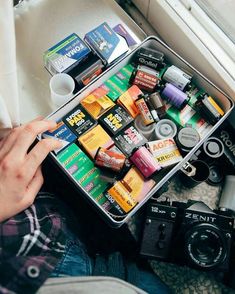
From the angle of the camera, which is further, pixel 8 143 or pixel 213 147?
pixel 213 147

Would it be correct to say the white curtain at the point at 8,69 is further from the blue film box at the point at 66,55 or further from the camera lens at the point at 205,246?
the camera lens at the point at 205,246

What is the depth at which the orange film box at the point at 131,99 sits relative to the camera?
3.14 ft

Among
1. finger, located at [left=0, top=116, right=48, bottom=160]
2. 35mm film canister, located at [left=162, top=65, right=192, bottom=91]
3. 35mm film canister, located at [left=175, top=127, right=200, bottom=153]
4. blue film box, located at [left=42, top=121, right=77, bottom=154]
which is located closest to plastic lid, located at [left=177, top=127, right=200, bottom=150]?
35mm film canister, located at [left=175, top=127, right=200, bottom=153]

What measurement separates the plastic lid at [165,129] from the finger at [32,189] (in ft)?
0.91

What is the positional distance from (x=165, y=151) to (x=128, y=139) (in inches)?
3.4

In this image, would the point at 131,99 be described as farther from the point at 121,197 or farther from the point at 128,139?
the point at 121,197

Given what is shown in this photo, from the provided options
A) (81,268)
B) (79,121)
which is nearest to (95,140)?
(79,121)

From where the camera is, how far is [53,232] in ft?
2.85

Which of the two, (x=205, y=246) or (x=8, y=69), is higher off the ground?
(x=8, y=69)

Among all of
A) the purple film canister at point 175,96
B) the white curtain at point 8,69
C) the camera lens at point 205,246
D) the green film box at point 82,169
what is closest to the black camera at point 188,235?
the camera lens at point 205,246

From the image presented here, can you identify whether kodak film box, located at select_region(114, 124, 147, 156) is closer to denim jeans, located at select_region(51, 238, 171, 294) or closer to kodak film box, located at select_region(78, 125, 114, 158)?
kodak film box, located at select_region(78, 125, 114, 158)

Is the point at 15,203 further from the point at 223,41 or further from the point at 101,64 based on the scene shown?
the point at 223,41

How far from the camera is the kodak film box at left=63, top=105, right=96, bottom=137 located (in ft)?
3.04

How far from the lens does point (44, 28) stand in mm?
1051
